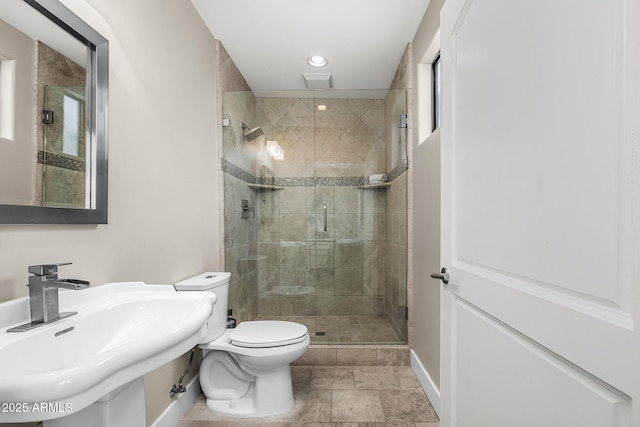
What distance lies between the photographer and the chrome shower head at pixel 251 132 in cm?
289

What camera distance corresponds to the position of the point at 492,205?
93cm

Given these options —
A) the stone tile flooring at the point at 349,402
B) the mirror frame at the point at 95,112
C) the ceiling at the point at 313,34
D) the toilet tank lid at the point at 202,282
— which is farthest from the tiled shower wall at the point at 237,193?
the mirror frame at the point at 95,112

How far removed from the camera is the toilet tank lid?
5.88ft

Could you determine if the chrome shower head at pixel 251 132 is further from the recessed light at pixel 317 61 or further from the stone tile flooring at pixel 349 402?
the stone tile flooring at pixel 349 402

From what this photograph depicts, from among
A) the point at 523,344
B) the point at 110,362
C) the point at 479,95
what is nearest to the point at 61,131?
the point at 110,362

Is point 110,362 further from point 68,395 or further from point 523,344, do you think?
point 523,344

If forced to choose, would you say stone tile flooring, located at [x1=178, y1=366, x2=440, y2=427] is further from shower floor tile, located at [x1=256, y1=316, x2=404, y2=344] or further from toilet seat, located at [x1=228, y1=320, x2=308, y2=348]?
toilet seat, located at [x1=228, y1=320, x2=308, y2=348]

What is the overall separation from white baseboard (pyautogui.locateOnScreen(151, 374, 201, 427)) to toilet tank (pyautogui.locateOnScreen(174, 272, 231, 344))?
33cm

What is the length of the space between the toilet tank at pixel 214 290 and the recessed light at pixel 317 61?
1.87 m

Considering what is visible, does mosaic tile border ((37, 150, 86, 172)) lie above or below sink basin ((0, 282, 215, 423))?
above

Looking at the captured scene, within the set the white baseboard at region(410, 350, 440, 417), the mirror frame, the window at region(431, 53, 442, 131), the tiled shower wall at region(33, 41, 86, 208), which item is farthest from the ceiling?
the white baseboard at region(410, 350, 440, 417)

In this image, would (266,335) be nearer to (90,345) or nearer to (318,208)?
(90,345)

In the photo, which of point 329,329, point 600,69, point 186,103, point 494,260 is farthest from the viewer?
point 329,329

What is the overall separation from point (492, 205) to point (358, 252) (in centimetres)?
211
